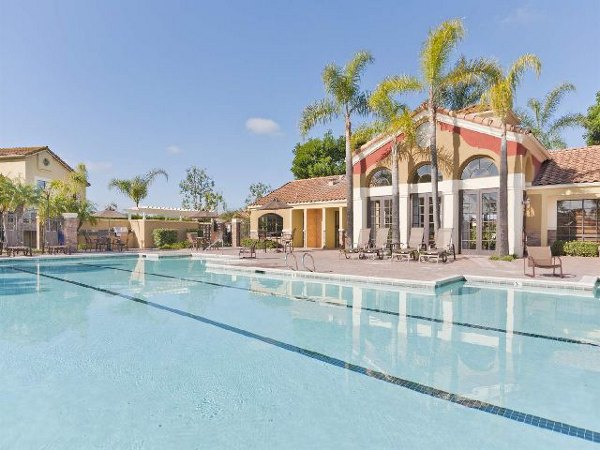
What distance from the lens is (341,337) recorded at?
6824mm

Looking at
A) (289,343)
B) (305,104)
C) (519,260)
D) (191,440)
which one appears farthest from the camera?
(305,104)

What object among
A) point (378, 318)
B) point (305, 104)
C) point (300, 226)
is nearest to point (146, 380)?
point (378, 318)

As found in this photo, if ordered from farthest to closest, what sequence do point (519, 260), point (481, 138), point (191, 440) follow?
point (481, 138)
point (519, 260)
point (191, 440)

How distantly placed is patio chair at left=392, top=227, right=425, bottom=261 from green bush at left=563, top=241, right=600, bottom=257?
617cm

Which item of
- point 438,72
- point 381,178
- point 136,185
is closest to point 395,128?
point 438,72

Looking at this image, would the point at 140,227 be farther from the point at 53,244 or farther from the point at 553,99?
the point at 553,99

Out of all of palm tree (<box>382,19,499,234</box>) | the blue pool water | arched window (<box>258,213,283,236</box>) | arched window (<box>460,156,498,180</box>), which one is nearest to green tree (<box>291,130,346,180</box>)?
arched window (<box>258,213,283,236</box>)

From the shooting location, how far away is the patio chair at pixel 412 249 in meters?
17.2

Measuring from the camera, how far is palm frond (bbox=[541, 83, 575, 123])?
2767 centimetres

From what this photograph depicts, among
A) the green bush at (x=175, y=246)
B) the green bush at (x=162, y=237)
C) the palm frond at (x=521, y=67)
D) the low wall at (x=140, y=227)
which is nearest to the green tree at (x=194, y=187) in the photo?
the low wall at (x=140, y=227)

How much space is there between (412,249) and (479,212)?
13.0 feet

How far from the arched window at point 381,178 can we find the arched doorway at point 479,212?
12.4 feet

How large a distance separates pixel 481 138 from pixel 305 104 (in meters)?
9.16

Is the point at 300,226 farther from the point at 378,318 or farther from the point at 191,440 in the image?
the point at 191,440
